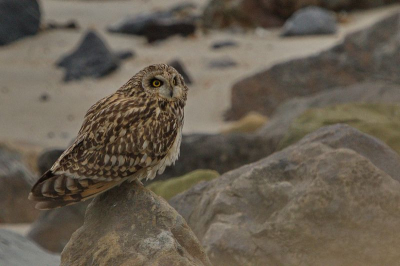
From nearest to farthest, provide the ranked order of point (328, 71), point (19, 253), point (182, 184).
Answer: point (19, 253) < point (182, 184) < point (328, 71)

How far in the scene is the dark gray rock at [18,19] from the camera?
56.9ft

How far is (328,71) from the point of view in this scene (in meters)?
13.5

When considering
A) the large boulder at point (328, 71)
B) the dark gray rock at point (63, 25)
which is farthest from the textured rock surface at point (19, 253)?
the dark gray rock at point (63, 25)

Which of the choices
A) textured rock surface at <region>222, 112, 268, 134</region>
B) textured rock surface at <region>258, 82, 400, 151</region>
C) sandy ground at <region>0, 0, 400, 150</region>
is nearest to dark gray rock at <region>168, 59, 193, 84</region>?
sandy ground at <region>0, 0, 400, 150</region>

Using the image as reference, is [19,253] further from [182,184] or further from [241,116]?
[241,116]

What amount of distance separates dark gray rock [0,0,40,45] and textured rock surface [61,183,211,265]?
13.4 metres

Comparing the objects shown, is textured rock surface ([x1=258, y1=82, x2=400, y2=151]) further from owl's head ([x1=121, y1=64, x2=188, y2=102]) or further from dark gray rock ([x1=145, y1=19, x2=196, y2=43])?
dark gray rock ([x1=145, y1=19, x2=196, y2=43])

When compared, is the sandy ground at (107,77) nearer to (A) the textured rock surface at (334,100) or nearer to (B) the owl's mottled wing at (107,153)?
(A) the textured rock surface at (334,100)

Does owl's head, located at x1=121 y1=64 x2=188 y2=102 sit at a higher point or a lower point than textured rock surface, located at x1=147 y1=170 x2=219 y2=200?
higher

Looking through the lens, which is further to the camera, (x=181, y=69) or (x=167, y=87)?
(x=181, y=69)

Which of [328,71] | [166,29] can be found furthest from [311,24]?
[328,71]

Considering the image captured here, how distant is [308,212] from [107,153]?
4.40ft

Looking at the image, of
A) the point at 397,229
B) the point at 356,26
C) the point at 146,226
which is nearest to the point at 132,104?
the point at 146,226

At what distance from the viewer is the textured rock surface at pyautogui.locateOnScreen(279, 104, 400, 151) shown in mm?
7074
